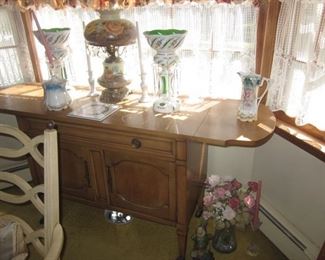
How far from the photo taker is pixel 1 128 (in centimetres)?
94

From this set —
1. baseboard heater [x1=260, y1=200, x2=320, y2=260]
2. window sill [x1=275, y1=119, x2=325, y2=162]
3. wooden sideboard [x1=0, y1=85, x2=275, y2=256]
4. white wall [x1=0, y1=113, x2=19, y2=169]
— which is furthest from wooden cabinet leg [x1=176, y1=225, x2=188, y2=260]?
white wall [x1=0, y1=113, x2=19, y2=169]

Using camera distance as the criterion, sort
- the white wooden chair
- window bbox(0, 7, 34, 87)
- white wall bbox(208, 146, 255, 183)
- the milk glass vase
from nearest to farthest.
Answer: the white wooden chair → the milk glass vase → white wall bbox(208, 146, 255, 183) → window bbox(0, 7, 34, 87)

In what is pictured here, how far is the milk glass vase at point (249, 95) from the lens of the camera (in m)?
1.22

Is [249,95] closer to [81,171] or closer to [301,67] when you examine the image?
[301,67]

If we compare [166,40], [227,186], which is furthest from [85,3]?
[227,186]

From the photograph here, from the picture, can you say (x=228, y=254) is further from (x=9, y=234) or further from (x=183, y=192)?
(x=9, y=234)

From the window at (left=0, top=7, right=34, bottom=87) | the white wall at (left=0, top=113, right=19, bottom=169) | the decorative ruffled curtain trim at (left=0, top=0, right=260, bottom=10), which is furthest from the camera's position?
the white wall at (left=0, top=113, right=19, bottom=169)

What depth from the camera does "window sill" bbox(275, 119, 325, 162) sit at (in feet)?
3.93

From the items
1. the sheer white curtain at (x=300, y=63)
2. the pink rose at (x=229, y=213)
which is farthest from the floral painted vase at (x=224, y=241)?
the sheer white curtain at (x=300, y=63)

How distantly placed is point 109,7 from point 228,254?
1468mm

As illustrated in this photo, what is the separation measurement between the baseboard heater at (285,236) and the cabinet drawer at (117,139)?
746 millimetres

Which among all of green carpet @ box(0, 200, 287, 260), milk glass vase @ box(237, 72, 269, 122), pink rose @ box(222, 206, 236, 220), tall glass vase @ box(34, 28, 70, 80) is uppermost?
tall glass vase @ box(34, 28, 70, 80)

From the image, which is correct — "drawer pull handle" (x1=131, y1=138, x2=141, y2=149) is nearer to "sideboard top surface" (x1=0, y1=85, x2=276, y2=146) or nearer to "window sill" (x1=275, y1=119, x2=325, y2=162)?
"sideboard top surface" (x1=0, y1=85, x2=276, y2=146)

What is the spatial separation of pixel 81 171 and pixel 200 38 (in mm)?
953
